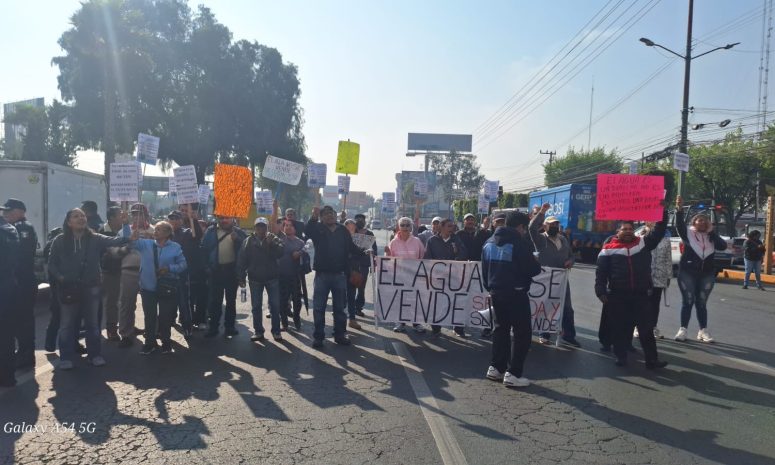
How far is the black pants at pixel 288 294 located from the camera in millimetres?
8664

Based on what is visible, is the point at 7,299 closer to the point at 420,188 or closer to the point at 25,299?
the point at 25,299

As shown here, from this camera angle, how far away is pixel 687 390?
19.2 ft

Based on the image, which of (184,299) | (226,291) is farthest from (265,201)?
(184,299)

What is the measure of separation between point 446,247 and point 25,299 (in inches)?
213

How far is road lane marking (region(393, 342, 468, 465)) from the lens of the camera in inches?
163

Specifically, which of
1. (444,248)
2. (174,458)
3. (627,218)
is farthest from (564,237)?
(174,458)

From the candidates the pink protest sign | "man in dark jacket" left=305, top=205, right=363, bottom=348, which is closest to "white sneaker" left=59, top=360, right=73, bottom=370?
"man in dark jacket" left=305, top=205, right=363, bottom=348

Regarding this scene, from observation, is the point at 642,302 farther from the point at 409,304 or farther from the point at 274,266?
the point at 274,266

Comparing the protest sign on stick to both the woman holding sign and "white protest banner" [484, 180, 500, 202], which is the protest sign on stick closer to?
the woman holding sign

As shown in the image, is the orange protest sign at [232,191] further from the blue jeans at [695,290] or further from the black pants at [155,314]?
the blue jeans at [695,290]

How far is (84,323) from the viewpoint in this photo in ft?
21.3

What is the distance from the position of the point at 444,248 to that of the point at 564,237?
1741mm

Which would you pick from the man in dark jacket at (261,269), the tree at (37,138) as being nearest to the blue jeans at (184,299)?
the man in dark jacket at (261,269)

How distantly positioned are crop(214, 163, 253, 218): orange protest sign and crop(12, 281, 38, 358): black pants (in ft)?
9.65
